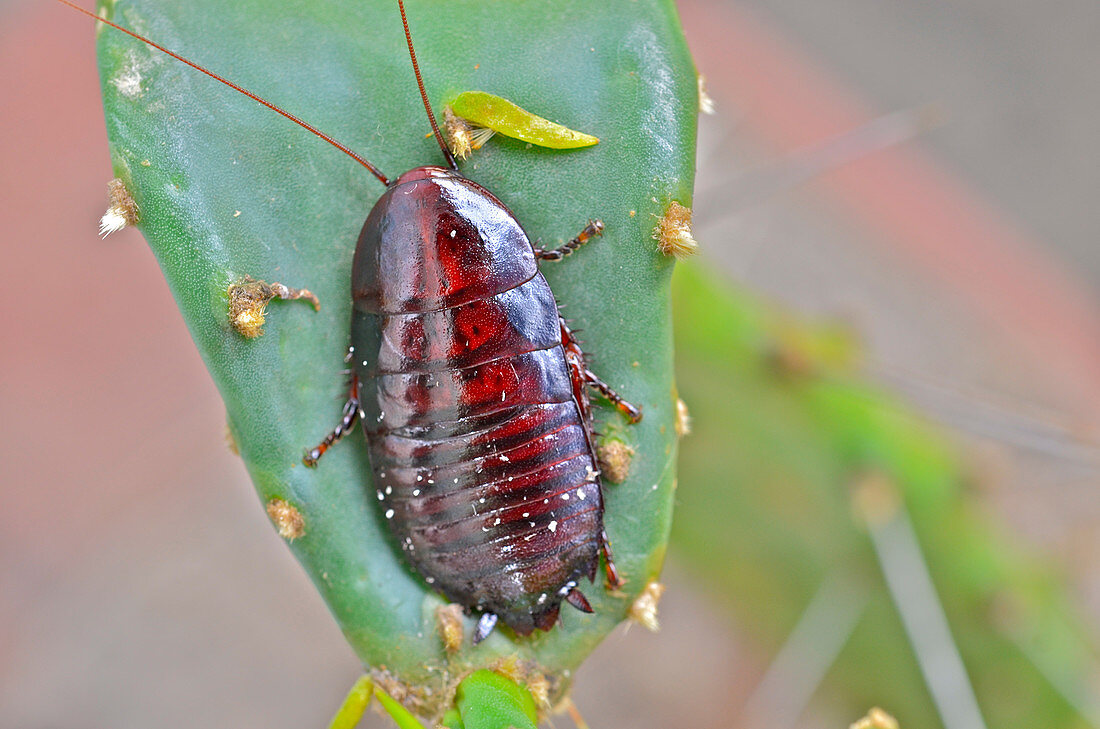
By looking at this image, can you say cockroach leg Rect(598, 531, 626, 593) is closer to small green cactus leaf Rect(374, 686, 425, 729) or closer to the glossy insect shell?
the glossy insect shell

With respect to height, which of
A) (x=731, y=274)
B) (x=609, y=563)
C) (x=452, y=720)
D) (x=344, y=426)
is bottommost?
(x=452, y=720)

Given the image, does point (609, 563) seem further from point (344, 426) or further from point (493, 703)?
point (344, 426)

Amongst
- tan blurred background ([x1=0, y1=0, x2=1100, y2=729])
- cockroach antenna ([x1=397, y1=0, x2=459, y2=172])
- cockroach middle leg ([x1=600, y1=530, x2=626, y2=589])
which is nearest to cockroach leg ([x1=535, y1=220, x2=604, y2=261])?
cockroach antenna ([x1=397, y1=0, x2=459, y2=172])

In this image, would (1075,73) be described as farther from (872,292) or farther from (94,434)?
(94,434)

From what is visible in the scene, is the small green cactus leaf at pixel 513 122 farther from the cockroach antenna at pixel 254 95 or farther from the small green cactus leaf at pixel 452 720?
the small green cactus leaf at pixel 452 720

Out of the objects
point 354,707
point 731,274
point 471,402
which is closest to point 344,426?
point 471,402
